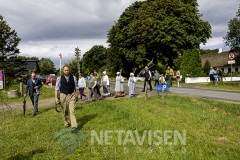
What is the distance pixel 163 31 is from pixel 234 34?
12.6m

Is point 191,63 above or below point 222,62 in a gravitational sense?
below

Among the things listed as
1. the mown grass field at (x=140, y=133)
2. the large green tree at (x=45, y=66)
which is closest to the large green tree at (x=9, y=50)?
the mown grass field at (x=140, y=133)

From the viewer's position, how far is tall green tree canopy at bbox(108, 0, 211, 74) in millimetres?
35062

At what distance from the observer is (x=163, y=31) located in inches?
1387

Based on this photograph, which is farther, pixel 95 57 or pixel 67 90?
pixel 95 57

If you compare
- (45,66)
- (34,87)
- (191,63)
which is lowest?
(34,87)

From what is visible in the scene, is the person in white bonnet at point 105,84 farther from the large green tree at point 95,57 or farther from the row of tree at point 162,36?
the large green tree at point 95,57

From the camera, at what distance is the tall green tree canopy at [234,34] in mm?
23661

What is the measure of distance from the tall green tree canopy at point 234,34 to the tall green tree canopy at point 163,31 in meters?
10.5

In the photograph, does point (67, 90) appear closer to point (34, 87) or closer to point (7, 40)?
point (34, 87)

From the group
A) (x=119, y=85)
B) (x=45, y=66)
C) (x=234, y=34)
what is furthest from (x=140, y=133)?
(x=45, y=66)

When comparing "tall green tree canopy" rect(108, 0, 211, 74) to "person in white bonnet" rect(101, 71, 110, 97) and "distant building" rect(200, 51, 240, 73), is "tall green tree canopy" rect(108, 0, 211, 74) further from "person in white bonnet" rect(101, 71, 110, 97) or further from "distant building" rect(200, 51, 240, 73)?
"distant building" rect(200, 51, 240, 73)

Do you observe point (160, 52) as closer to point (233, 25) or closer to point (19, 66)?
point (233, 25)

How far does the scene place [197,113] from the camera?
9.12 metres
